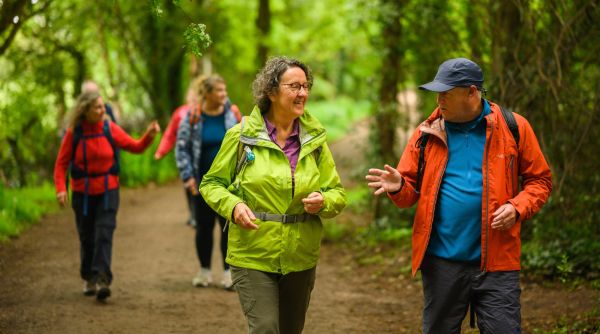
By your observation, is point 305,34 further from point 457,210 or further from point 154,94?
point 457,210

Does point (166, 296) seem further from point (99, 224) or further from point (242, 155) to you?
point (242, 155)

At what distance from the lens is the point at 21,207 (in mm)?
12422

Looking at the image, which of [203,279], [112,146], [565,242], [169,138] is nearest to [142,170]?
[169,138]

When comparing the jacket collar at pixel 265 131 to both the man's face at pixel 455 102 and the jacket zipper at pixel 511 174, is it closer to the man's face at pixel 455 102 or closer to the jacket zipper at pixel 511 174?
the man's face at pixel 455 102

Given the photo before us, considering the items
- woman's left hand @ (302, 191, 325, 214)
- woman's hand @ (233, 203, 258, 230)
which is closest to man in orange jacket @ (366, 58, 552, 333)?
woman's left hand @ (302, 191, 325, 214)

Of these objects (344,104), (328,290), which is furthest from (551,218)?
(344,104)

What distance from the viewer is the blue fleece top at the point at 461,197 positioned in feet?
14.1

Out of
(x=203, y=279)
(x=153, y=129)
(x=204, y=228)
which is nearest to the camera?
(x=153, y=129)

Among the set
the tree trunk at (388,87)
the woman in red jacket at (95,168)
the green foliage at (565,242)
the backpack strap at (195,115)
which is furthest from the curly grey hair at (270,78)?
the tree trunk at (388,87)

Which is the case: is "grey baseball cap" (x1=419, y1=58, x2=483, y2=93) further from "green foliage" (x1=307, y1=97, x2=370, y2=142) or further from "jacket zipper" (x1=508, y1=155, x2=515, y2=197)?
"green foliage" (x1=307, y1=97, x2=370, y2=142)

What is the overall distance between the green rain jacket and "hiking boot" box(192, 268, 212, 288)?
4.17m

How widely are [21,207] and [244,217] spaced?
30.4 feet

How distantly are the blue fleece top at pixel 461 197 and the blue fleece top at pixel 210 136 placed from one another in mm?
4206

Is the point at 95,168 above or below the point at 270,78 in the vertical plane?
below
